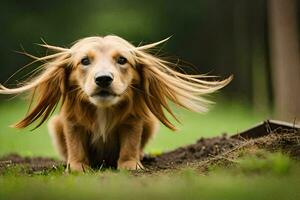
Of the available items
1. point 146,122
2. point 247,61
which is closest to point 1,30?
point 247,61

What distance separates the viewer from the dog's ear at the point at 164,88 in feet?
24.5

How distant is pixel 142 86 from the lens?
7504mm

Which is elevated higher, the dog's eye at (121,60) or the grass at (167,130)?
the dog's eye at (121,60)

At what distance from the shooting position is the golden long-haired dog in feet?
23.5

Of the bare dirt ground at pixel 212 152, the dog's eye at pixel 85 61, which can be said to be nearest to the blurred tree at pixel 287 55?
the bare dirt ground at pixel 212 152

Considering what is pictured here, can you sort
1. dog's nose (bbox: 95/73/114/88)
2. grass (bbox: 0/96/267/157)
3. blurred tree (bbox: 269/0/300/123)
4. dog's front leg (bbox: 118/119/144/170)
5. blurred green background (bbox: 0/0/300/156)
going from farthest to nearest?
blurred green background (bbox: 0/0/300/156) < blurred tree (bbox: 269/0/300/123) < grass (bbox: 0/96/267/157) < dog's front leg (bbox: 118/119/144/170) < dog's nose (bbox: 95/73/114/88)

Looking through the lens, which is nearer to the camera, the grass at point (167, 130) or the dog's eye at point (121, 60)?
the dog's eye at point (121, 60)

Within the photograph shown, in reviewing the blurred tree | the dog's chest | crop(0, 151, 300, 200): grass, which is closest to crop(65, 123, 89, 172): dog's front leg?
the dog's chest

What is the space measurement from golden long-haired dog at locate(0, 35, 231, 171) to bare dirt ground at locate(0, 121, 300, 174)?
32cm

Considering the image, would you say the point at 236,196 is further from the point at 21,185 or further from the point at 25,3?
the point at 25,3

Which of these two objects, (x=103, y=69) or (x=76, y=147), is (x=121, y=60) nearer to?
(x=103, y=69)

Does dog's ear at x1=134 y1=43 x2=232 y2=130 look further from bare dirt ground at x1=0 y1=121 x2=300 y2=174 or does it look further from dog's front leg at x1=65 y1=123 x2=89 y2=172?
dog's front leg at x1=65 y1=123 x2=89 y2=172

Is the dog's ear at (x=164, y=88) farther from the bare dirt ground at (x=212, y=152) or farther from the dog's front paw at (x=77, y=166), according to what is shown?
the dog's front paw at (x=77, y=166)

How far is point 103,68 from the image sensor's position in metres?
6.89
